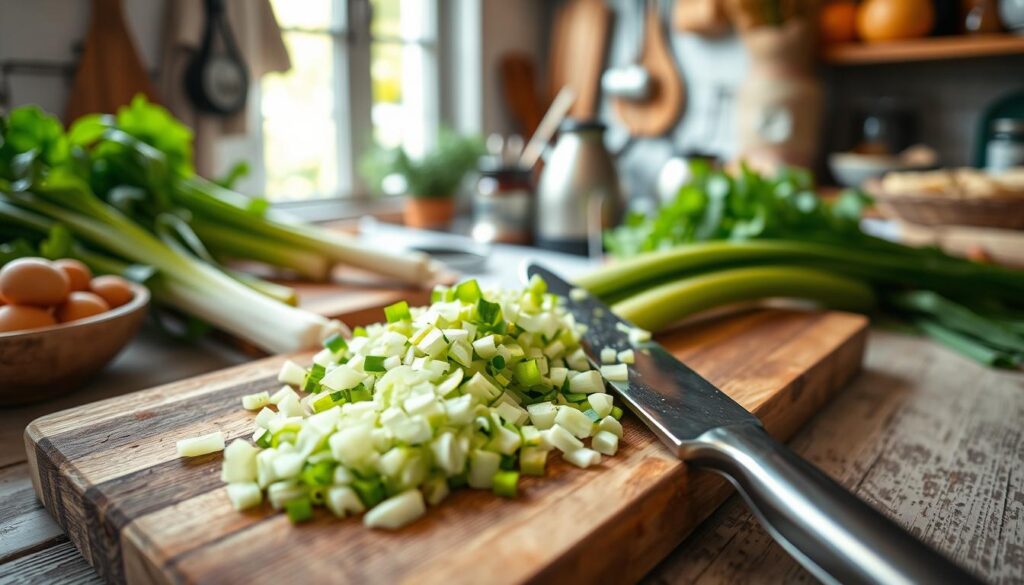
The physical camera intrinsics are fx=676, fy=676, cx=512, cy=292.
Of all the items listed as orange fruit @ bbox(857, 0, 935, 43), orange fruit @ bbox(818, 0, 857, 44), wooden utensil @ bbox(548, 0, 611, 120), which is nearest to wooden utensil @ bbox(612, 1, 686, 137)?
wooden utensil @ bbox(548, 0, 611, 120)

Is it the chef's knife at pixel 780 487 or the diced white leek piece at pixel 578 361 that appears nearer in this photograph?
the chef's knife at pixel 780 487

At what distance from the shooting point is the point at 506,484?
0.49m

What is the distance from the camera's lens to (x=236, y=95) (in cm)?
204

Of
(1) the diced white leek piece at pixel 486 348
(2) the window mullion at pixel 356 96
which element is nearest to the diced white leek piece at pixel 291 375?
(1) the diced white leek piece at pixel 486 348

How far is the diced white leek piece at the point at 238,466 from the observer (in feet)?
1.63

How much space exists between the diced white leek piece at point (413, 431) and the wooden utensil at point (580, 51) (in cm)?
257

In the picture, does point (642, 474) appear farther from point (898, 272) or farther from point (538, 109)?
point (538, 109)

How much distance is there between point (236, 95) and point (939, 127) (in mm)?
2319

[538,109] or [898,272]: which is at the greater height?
[538,109]

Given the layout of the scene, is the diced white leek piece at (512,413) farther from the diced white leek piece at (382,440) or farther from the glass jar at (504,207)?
the glass jar at (504,207)

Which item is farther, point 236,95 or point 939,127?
point 939,127

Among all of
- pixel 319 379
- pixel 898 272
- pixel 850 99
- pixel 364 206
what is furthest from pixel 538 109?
pixel 319 379

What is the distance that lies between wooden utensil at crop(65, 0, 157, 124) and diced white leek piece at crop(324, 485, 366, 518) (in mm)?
1802

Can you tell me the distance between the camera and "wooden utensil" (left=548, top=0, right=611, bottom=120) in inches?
114
